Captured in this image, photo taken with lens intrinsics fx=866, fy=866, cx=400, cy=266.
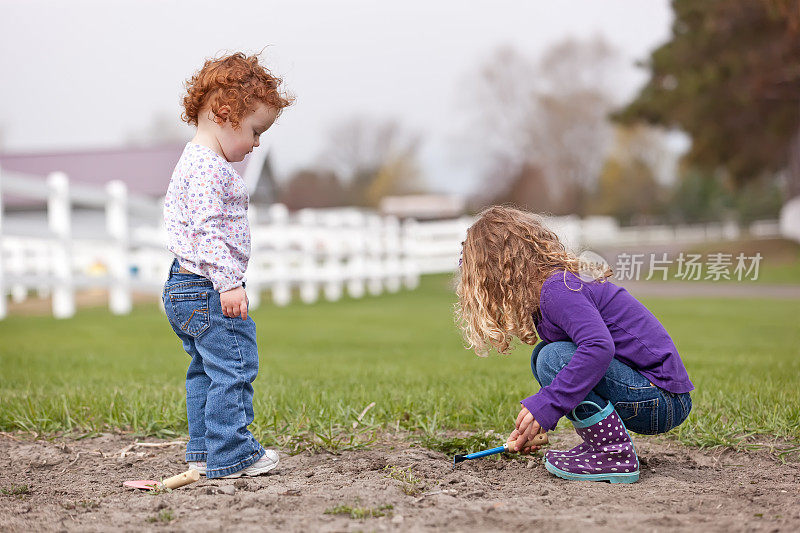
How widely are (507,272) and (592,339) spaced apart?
39 centimetres

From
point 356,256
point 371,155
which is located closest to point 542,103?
point 371,155

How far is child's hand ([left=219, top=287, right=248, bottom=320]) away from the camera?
3045mm

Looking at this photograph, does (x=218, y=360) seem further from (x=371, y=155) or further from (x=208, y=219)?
(x=371, y=155)

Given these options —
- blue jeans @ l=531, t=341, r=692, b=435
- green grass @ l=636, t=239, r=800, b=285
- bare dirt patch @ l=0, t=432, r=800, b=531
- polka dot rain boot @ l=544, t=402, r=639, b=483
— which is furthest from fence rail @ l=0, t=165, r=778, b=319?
green grass @ l=636, t=239, r=800, b=285

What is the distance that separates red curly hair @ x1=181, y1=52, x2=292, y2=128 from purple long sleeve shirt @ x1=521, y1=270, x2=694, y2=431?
1.25 metres

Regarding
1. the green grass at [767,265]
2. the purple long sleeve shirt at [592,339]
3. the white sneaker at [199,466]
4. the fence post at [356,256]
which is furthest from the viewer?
the green grass at [767,265]

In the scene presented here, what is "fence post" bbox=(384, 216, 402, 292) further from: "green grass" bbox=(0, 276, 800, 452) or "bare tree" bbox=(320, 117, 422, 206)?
"bare tree" bbox=(320, 117, 422, 206)

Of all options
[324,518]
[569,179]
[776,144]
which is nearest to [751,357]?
[324,518]

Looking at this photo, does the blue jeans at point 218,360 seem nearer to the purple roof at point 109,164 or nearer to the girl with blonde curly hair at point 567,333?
the girl with blonde curly hair at point 567,333

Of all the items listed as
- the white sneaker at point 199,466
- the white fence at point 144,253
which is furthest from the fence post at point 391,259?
the white sneaker at point 199,466

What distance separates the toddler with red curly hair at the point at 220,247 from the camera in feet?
10.0

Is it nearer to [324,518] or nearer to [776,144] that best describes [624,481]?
[324,518]

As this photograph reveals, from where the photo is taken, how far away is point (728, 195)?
62.0m

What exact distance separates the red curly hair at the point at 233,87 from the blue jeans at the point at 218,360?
0.60 metres
